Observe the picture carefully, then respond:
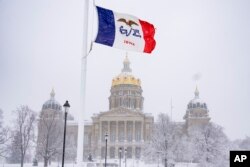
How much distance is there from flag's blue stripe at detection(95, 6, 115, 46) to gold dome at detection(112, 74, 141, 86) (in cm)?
9707

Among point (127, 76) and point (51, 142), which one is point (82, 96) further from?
point (127, 76)

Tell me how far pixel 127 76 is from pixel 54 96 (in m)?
21.3

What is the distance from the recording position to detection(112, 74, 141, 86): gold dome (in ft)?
371

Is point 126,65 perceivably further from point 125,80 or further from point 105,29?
point 105,29

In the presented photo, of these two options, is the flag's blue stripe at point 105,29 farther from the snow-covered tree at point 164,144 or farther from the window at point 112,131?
the window at point 112,131

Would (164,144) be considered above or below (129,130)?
below

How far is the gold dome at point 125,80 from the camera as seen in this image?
113125 millimetres

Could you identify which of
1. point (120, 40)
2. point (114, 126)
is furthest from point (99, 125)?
point (120, 40)

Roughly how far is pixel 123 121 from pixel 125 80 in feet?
42.5

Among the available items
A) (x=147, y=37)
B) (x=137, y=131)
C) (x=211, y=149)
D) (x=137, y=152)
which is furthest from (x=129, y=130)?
(x=147, y=37)

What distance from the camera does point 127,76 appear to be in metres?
114

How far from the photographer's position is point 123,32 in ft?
51.1

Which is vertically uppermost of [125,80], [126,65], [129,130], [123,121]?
[126,65]

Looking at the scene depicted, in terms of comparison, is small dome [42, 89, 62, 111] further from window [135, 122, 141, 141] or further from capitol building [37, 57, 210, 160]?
window [135, 122, 141, 141]
